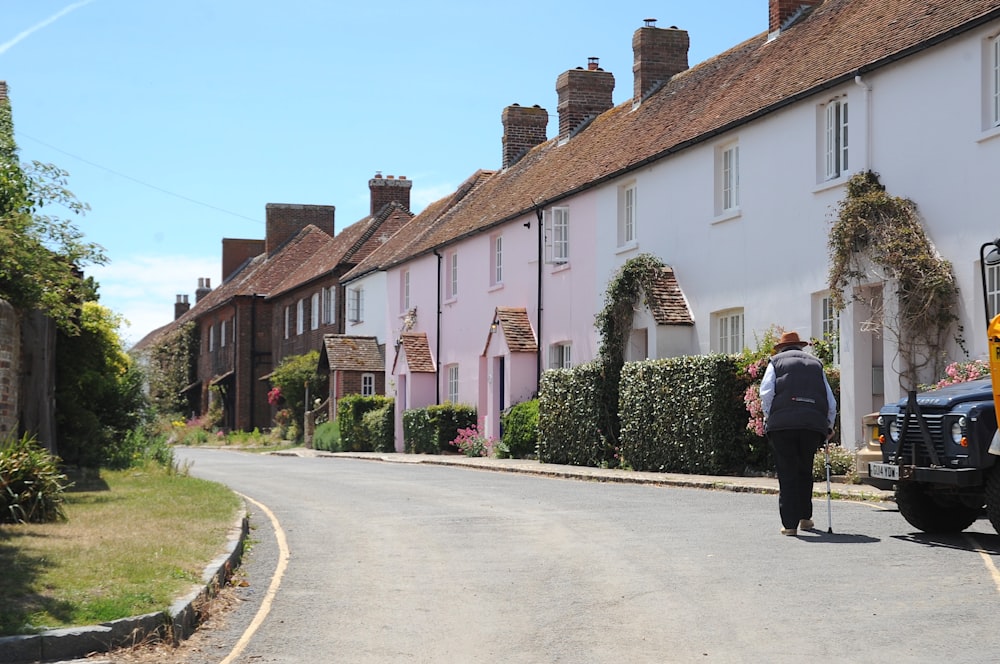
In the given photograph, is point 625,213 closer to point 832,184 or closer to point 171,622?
point 832,184

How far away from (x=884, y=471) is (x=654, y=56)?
849 inches

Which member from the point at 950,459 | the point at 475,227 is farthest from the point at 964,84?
the point at 475,227

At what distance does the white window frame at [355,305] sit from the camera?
45731mm

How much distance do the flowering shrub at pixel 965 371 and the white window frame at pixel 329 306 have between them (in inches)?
1362

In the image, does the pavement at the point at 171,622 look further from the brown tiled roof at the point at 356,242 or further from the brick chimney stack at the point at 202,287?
the brick chimney stack at the point at 202,287

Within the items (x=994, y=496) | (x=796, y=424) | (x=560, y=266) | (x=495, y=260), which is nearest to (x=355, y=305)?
(x=495, y=260)

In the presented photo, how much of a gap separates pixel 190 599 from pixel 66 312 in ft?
26.9

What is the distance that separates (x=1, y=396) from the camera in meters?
14.8

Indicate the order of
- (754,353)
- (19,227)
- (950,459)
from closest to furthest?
(950,459) → (19,227) → (754,353)

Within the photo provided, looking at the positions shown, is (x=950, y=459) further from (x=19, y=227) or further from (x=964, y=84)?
(x=19, y=227)

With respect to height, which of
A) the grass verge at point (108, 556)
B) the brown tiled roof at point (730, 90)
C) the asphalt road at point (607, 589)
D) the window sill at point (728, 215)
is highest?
the brown tiled roof at point (730, 90)

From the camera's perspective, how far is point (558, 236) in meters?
29.2

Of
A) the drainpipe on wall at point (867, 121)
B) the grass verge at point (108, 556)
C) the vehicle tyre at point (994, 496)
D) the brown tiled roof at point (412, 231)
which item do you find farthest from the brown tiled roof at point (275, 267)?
the vehicle tyre at point (994, 496)

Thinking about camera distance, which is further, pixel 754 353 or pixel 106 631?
pixel 754 353
